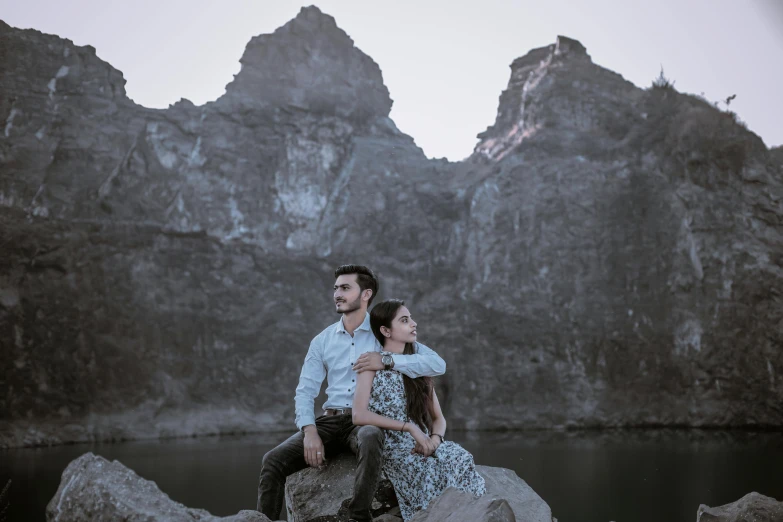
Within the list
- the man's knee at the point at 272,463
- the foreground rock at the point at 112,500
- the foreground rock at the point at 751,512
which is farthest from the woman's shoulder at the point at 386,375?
the foreground rock at the point at 751,512

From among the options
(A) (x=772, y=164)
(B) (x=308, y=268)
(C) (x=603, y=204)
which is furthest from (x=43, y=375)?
(A) (x=772, y=164)

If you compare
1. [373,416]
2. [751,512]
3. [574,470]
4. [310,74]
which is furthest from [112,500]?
[310,74]

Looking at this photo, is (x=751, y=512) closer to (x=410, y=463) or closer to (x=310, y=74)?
(x=410, y=463)

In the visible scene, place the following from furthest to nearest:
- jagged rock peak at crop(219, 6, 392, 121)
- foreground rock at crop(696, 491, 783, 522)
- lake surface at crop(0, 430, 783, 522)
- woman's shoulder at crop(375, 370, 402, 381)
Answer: jagged rock peak at crop(219, 6, 392, 121) < lake surface at crop(0, 430, 783, 522) < woman's shoulder at crop(375, 370, 402, 381) < foreground rock at crop(696, 491, 783, 522)

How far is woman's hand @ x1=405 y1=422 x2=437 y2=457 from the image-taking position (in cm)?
453

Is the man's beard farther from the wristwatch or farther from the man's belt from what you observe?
the man's belt

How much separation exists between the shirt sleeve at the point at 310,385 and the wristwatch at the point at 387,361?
457 mm

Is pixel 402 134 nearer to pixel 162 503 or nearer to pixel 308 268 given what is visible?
pixel 308 268

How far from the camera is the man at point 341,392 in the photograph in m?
4.44

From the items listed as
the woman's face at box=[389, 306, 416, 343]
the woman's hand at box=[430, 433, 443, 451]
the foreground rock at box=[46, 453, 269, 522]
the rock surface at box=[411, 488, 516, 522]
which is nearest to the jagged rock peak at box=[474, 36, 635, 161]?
the woman's face at box=[389, 306, 416, 343]

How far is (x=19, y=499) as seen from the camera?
9305mm

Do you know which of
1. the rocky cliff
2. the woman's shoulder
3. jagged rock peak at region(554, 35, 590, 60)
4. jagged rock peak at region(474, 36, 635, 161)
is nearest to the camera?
the woman's shoulder

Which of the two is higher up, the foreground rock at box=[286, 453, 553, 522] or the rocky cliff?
the rocky cliff

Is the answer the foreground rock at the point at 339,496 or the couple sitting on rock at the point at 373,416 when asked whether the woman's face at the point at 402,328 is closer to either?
the couple sitting on rock at the point at 373,416
